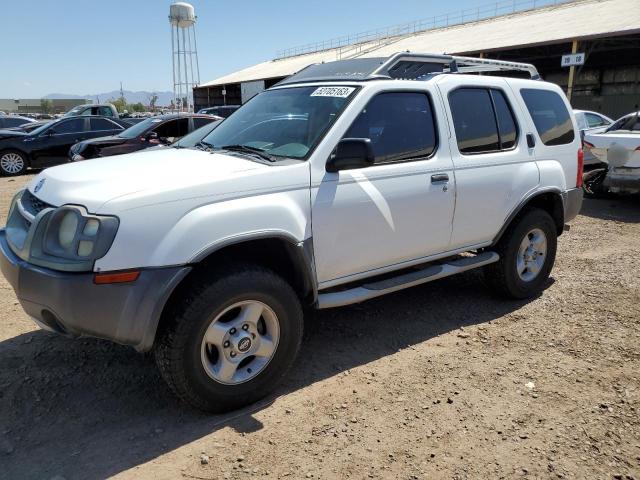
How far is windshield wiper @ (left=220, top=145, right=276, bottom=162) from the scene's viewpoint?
332cm

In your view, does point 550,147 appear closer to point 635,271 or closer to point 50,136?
point 635,271

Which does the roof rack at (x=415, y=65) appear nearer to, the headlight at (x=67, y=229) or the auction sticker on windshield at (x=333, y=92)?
the auction sticker on windshield at (x=333, y=92)

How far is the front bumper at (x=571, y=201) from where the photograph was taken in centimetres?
Answer: 490

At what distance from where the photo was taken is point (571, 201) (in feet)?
16.3

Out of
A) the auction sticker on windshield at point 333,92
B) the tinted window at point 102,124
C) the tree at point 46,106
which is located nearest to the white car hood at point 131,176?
the auction sticker on windshield at point 333,92

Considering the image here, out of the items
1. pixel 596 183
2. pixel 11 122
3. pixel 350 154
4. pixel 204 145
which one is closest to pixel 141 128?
pixel 204 145

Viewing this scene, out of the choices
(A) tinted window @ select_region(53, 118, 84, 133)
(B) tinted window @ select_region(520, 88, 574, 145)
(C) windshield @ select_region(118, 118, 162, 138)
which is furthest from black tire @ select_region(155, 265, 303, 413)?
(A) tinted window @ select_region(53, 118, 84, 133)

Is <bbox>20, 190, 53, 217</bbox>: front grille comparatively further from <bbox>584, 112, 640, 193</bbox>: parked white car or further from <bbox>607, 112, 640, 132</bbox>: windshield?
<bbox>607, 112, 640, 132</bbox>: windshield

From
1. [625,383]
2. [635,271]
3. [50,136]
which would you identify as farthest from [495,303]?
[50,136]

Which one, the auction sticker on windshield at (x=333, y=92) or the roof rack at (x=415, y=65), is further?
the roof rack at (x=415, y=65)

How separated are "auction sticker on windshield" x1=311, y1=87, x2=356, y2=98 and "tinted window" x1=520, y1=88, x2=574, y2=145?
6.48 feet

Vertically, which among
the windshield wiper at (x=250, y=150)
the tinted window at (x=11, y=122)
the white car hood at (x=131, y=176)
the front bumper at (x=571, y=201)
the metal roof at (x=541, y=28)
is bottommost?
the front bumper at (x=571, y=201)

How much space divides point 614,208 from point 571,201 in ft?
16.8

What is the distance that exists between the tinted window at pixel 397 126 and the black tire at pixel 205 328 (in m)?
1.18
